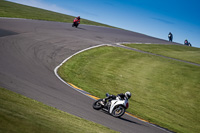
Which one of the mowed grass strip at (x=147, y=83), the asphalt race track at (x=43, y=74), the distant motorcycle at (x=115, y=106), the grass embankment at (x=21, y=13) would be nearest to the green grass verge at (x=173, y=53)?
the mowed grass strip at (x=147, y=83)

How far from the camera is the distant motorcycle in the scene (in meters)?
10.2

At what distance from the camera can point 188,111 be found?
45.4ft

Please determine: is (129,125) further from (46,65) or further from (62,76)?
(46,65)

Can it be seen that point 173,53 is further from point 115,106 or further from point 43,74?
point 115,106

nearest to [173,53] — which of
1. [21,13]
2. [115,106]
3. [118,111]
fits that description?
[21,13]

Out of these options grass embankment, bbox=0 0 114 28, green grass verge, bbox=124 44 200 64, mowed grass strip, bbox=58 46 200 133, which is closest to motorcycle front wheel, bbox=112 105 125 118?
mowed grass strip, bbox=58 46 200 133

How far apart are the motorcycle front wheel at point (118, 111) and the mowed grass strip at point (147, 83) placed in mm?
1929

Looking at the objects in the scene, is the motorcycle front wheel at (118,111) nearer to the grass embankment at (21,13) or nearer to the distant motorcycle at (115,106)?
→ the distant motorcycle at (115,106)

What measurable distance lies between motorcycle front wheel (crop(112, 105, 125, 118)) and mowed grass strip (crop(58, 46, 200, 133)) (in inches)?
76.0

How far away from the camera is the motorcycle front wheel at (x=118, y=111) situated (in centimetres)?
1022

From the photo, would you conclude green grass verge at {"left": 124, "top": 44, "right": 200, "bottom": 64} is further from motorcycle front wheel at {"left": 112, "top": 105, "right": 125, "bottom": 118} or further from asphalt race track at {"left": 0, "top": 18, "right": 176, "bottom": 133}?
motorcycle front wheel at {"left": 112, "top": 105, "right": 125, "bottom": 118}

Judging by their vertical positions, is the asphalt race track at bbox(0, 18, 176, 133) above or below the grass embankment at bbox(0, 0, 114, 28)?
below

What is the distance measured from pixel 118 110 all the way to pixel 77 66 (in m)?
8.59

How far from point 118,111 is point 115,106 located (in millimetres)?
272
